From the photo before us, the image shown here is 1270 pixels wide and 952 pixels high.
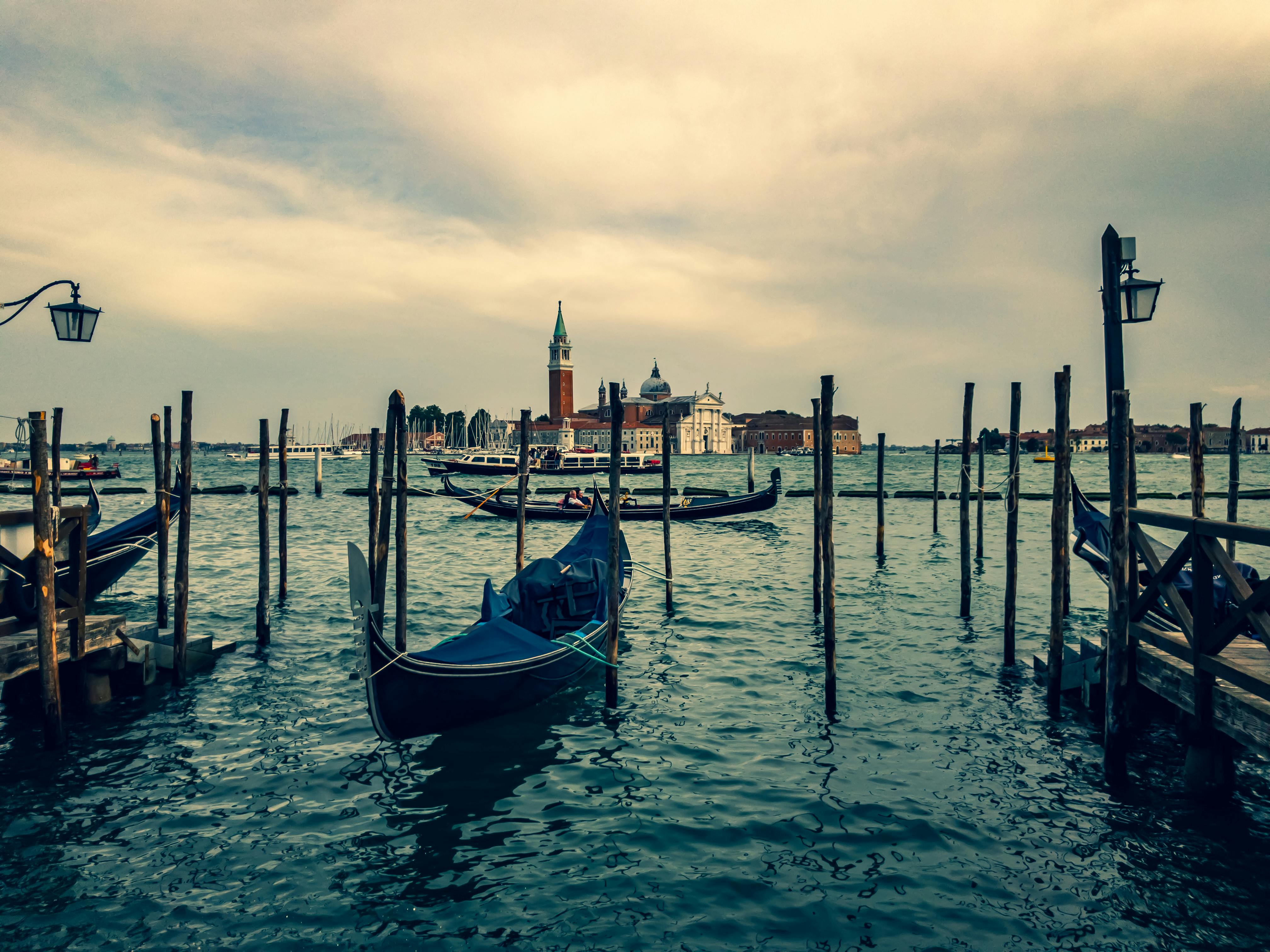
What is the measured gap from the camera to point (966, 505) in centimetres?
998

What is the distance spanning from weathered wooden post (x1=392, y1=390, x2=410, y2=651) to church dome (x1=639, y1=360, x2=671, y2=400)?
109 metres

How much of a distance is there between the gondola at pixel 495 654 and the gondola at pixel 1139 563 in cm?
423

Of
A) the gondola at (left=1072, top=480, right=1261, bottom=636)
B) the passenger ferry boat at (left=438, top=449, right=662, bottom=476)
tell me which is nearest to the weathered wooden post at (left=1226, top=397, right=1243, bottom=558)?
the gondola at (left=1072, top=480, right=1261, bottom=636)

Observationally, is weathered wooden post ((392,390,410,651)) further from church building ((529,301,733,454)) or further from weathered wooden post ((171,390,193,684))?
church building ((529,301,733,454))

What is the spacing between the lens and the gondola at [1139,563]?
557 centimetres

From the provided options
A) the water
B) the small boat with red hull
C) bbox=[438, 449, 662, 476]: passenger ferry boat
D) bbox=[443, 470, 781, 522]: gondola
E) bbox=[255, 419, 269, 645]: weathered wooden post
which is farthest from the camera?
bbox=[438, 449, 662, 476]: passenger ferry boat

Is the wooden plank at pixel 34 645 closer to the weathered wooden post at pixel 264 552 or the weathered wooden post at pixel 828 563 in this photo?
the weathered wooden post at pixel 264 552

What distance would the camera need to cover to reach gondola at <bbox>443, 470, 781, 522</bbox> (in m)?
22.5

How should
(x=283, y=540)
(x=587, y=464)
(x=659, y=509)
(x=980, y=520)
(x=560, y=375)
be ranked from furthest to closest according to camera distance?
(x=560, y=375) → (x=587, y=464) → (x=659, y=509) → (x=980, y=520) → (x=283, y=540)

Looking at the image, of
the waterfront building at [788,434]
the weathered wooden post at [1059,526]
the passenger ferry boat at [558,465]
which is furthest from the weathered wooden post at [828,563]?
the waterfront building at [788,434]

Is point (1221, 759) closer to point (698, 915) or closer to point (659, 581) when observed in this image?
point (698, 915)

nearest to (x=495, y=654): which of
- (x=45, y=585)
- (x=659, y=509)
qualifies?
(x=45, y=585)

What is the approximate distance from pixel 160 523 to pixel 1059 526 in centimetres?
851

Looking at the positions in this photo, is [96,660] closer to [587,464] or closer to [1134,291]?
[1134,291]
